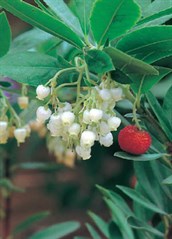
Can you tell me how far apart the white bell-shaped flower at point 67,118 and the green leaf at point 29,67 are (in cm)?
7

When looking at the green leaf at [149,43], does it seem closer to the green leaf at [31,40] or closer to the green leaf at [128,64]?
the green leaf at [128,64]

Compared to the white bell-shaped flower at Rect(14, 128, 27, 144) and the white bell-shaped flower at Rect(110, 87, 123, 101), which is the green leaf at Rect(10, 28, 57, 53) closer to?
the white bell-shaped flower at Rect(14, 128, 27, 144)

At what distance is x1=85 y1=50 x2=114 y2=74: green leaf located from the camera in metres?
0.63

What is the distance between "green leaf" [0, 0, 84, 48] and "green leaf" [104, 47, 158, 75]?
2.1 inches

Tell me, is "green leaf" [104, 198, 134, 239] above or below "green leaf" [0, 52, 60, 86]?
below

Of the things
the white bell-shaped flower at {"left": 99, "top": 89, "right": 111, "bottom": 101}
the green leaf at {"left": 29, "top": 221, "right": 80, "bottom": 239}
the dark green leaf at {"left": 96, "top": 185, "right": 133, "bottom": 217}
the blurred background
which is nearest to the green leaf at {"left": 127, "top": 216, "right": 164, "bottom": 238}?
the dark green leaf at {"left": 96, "top": 185, "right": 133, "bottom": 217}

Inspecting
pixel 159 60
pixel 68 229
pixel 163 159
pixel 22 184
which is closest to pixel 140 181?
pixel 163 159

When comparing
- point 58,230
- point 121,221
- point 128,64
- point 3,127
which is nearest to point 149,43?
point 128,64

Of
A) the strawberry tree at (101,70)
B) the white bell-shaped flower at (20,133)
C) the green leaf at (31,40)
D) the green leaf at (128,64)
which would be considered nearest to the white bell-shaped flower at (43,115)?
the strawberry tree at (101,70)

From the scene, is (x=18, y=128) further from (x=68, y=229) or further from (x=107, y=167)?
(x=107, y=167)

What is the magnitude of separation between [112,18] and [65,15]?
134 millimetres

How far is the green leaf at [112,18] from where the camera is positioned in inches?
24.1

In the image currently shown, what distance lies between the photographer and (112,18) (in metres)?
0.63

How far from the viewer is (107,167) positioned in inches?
87.4
